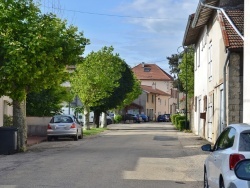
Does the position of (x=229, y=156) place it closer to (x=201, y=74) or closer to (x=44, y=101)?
(x=201, y=74)

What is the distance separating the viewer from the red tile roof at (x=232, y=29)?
1927 centimetres

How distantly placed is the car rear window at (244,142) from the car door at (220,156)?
0.29 metres

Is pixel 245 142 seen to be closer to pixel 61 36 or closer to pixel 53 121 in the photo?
pixel 61 36

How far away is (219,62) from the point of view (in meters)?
22.2

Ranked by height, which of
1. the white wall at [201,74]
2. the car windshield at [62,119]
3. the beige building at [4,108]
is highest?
the white wall at [201,74]

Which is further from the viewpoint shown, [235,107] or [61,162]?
[235,107]

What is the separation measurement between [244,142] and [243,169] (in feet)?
3.15

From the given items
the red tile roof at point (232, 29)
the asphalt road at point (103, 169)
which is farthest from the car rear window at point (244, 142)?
the red tile roof at point (232, 29)

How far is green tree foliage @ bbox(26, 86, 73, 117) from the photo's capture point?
109 ft

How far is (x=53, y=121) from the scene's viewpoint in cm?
2864

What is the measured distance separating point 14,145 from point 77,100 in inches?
950

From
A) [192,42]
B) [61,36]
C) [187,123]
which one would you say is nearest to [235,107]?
[61,36]

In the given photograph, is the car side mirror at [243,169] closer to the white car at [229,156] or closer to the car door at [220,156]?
the white car at [229,156]

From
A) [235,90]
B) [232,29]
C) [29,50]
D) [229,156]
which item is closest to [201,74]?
[232,29]
